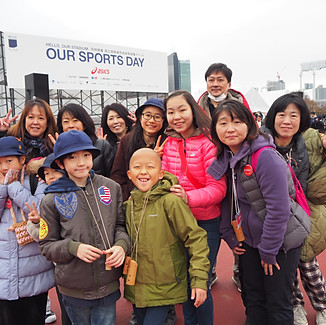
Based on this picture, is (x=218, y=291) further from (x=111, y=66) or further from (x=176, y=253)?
(x=111, y=66)

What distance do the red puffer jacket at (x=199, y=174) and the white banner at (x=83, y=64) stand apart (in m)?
13.1

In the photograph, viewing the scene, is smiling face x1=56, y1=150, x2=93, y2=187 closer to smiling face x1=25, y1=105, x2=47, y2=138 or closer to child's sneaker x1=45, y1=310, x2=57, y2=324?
smiling face x1=25, y1=105, x2=47, y2=138

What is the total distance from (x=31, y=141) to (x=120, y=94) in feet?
55.4

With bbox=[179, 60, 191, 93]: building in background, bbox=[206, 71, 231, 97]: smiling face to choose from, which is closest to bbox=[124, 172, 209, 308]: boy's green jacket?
bbox=[206, 71, 231, 97]: smiling face

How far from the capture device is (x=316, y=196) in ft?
7.09

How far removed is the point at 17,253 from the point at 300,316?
2225 millimetres

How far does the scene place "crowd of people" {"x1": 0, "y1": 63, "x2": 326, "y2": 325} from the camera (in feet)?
5.64

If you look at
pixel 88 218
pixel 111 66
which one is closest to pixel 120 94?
pixel 111 66

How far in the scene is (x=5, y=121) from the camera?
8.68 feet

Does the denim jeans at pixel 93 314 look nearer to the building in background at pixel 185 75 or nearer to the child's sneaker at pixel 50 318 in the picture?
the child's sneaker at pixel 50 318

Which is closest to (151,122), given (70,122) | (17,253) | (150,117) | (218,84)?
(150,117)

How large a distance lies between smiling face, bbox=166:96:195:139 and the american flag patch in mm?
648

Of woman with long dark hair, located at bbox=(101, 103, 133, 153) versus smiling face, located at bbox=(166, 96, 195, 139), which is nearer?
smiling face, located at bbox=(166, 96, 195, 139)

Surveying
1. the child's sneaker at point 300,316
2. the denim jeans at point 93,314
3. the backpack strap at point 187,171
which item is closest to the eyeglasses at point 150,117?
the backpack strap at point 187,171
